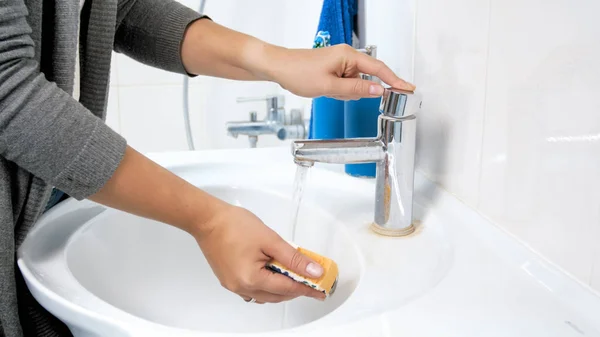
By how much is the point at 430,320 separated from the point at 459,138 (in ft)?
0.84

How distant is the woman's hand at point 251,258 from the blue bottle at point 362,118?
0.94ft

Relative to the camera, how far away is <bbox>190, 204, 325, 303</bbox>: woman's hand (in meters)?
0.50

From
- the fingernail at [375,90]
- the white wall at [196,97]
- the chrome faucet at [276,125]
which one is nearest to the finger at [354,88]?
the fingernail at [375,90]

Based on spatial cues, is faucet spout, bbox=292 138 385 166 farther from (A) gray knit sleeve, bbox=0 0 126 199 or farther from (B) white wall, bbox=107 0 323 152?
(B) white wall, bbox=107 0 323 152

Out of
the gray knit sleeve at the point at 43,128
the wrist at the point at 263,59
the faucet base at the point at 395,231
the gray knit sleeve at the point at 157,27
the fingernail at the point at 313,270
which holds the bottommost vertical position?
the faucet base at the point at 395,231

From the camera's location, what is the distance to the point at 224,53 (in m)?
0.73

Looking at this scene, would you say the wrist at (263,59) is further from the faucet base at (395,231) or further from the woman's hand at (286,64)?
the faucet base at (395,231)

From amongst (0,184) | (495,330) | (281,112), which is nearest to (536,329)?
(495,330)

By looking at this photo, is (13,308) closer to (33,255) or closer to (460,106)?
(33,255)

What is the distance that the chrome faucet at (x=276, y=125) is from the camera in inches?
55.0

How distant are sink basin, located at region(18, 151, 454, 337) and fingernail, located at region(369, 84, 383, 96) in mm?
151

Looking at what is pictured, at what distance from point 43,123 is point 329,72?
31 centimetres

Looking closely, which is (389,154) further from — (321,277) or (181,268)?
(181,268)

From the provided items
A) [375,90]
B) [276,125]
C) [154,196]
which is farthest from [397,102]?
[276,125]
